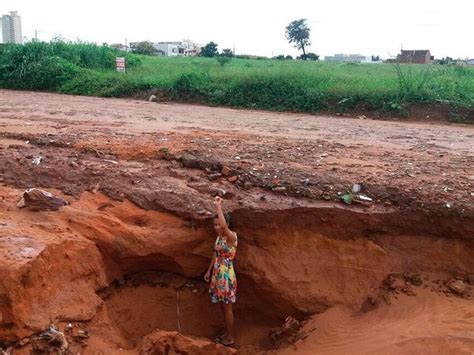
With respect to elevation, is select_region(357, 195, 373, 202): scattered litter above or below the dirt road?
below

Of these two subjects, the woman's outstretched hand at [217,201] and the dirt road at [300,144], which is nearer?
the woman's outstretched hand at [217,201]

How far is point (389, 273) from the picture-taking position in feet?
15.2

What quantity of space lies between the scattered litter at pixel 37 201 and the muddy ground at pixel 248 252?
0.08 meters

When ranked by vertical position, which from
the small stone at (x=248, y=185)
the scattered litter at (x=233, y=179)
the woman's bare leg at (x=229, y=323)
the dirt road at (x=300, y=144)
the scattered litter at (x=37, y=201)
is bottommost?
the woman's bare leg at (x=229, y=323)

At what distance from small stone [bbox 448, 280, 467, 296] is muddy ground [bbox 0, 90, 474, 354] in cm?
3

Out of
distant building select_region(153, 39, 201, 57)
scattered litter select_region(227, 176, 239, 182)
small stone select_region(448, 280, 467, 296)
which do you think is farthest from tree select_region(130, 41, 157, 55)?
small stone select_region(448, 280, 467, 296)

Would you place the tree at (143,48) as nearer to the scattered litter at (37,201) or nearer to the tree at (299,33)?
the tree at (299,33)

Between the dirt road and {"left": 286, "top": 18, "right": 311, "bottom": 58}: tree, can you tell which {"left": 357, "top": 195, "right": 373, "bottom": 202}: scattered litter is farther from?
{"left": 286, "top": 18, "right": 311, "bottom": 58}: tree

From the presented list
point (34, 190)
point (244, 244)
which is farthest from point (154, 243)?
point (34, 190)

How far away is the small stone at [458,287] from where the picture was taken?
174 inches

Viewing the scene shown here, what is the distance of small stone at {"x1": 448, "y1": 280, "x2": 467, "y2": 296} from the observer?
4.42m

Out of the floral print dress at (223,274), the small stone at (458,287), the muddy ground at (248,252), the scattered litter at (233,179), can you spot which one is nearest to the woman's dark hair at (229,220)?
the muddy ground at (248,252)

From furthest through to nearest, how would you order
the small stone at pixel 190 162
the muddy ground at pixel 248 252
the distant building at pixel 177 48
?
1. the distant building at pixel 177 48
2. the small stone at pixel 190 162
3. the muddy ground at pixel 248 252

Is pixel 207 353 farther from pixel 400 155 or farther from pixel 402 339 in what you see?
pixel 400 155
